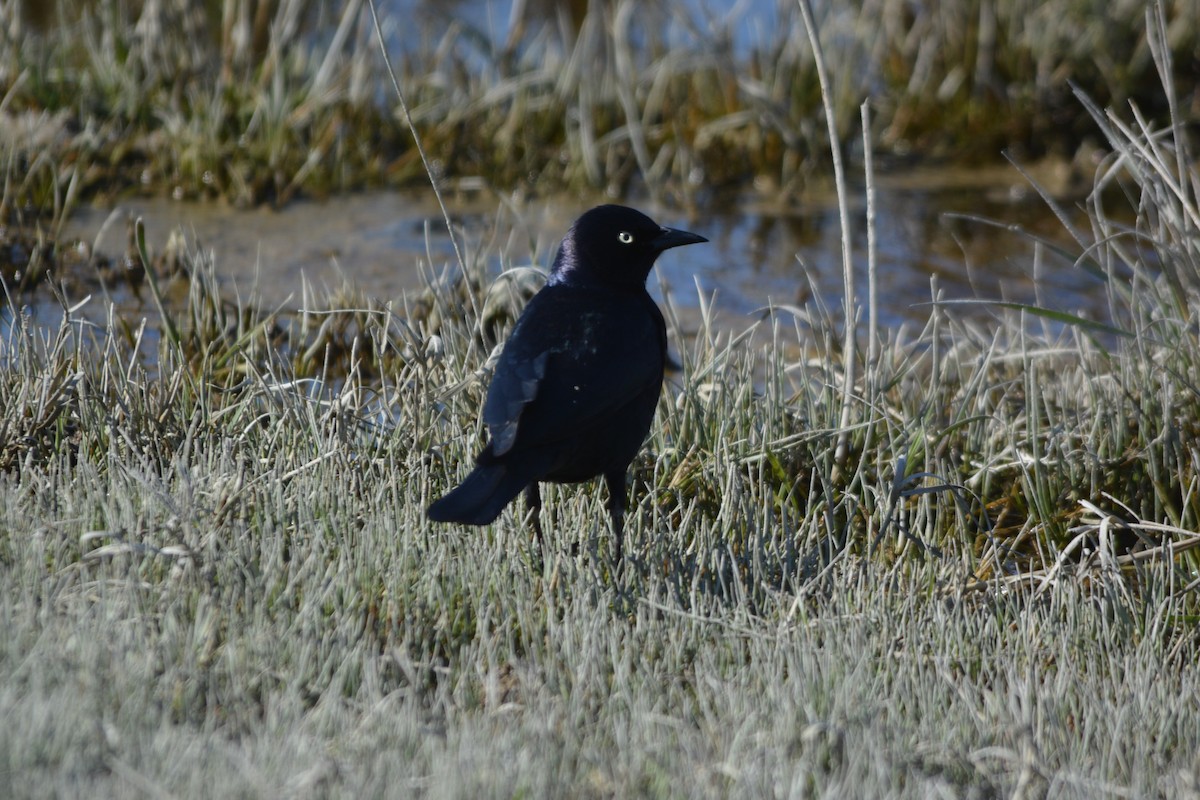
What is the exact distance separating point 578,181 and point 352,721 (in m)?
4.73

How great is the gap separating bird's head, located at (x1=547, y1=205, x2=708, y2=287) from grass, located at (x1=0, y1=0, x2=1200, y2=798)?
0.39 meters

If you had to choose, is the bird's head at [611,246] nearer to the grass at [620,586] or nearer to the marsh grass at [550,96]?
the grass at [620,586]

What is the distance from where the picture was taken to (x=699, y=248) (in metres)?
6.41

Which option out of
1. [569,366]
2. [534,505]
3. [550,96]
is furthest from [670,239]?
[550,96]

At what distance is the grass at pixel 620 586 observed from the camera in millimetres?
2268

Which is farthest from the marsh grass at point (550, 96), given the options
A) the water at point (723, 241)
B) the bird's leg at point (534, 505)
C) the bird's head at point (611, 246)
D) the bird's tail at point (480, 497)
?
the bird's tail at point (480, 497)

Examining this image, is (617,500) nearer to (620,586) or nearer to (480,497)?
(620,586)

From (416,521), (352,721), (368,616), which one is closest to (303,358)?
(416,521)

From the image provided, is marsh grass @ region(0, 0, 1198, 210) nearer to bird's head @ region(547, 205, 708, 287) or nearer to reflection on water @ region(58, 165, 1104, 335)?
reflection on water @ region(58, 165, 1104, 335)

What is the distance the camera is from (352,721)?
233cm

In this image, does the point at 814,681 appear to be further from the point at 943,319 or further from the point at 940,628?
A: the point at 943,319

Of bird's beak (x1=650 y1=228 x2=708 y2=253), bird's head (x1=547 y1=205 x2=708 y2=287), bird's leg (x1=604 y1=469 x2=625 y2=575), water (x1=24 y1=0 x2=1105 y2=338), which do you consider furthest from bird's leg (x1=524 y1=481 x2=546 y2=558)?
water (x1=24 y1=0 x2=1105 y2=338)

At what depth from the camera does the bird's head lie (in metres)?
3.62

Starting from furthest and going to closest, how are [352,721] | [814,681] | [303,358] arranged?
[303,358], [814,681], [352,721]
